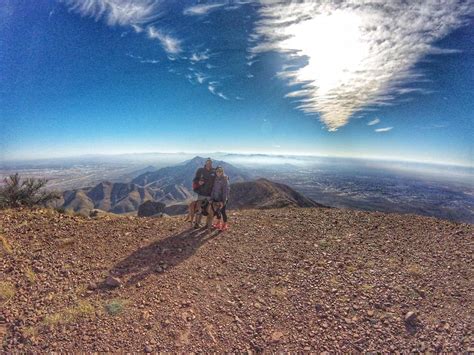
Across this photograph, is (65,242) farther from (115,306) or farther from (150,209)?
(150,209)

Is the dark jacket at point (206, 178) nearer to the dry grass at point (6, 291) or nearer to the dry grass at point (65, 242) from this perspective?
the dry grass at point (65, 242)

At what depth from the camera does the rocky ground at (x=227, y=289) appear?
4.55 metres

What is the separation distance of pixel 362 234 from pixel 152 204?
150 feet

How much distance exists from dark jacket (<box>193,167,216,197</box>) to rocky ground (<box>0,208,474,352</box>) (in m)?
1.68

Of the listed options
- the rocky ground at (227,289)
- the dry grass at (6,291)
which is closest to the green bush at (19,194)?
the rocky ground at (227,289)

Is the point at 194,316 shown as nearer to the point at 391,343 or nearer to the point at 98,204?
the point at 391,343

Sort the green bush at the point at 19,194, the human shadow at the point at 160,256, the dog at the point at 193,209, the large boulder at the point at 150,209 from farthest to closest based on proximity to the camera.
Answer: the large boulder at the point at 150,209
the green bush at the point at 19,194
the dog at the point at 193,209
the human shadow at the point at 160,256

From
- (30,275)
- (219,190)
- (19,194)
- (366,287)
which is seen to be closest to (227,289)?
(366,287)

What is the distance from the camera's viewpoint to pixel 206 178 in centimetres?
946

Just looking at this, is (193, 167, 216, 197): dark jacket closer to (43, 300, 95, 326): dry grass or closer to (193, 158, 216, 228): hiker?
(193, 158, 216, 228): hiker

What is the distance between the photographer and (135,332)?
15.0 feet

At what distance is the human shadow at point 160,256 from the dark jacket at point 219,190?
1.39m

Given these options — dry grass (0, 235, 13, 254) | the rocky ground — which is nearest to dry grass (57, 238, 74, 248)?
the rocky ground

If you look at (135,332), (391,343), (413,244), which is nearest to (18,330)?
(135,332)
